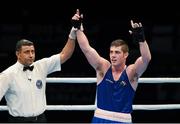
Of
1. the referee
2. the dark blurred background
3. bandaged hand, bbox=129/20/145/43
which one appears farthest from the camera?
the dark blurred background

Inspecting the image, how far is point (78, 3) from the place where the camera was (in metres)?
8.98

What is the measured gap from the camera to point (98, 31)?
29.0ft

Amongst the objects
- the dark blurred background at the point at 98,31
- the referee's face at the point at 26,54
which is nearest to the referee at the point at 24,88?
the referee's face at the point at 26,54

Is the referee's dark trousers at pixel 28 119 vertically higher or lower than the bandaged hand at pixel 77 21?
lower

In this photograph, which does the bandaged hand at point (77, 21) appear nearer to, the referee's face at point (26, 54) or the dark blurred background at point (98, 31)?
the referee's face at point (26, 54)

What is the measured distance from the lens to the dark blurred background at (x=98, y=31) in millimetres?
8016

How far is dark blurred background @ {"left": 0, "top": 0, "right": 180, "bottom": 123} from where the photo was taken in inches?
316

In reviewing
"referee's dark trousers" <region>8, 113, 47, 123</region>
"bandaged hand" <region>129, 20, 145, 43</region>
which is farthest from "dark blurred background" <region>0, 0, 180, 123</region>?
"bandaged hand" <region>129, 20, 145, 43</region>

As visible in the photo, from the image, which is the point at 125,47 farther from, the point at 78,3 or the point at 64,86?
the point at 78,3

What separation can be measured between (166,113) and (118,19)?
2.76 metres

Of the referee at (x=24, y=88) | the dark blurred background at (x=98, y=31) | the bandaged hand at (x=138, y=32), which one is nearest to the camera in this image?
the bandaged hand at (x=138, y=32)

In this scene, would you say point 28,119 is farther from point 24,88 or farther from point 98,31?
point 98,31

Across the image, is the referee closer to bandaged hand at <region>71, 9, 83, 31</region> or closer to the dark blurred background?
bandaged hand at <region>71, 9, 83, 31</region>

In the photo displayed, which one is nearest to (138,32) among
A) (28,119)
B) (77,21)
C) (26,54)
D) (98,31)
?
(77,21)
